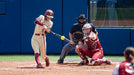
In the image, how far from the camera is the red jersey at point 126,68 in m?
5.13

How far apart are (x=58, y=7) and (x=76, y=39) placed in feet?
11.2

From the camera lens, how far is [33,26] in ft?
46.1

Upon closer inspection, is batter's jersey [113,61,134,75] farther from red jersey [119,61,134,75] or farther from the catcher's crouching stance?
the catcher's crouching stance

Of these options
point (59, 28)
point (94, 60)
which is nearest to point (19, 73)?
point (94, 60)

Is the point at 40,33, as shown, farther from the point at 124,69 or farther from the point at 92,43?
the point at 124,69

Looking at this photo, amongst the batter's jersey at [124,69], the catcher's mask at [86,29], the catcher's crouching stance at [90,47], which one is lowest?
the catcher's crouching stance at [90,47]

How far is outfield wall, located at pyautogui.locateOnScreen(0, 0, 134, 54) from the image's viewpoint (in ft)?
45.4

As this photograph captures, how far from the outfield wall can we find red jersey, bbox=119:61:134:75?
870 centimetres

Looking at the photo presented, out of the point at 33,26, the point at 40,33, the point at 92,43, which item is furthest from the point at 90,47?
the point at 33,26

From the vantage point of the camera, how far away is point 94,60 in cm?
1013

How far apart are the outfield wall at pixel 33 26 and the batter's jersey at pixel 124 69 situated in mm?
8697

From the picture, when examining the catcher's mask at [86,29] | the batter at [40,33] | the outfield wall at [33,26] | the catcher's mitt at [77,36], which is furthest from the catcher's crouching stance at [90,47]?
the outfield wall at [33,26]

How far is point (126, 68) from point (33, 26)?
9.20m

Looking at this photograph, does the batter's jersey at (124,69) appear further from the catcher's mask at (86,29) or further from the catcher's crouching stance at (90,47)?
the catcher's mask at (86,29)
